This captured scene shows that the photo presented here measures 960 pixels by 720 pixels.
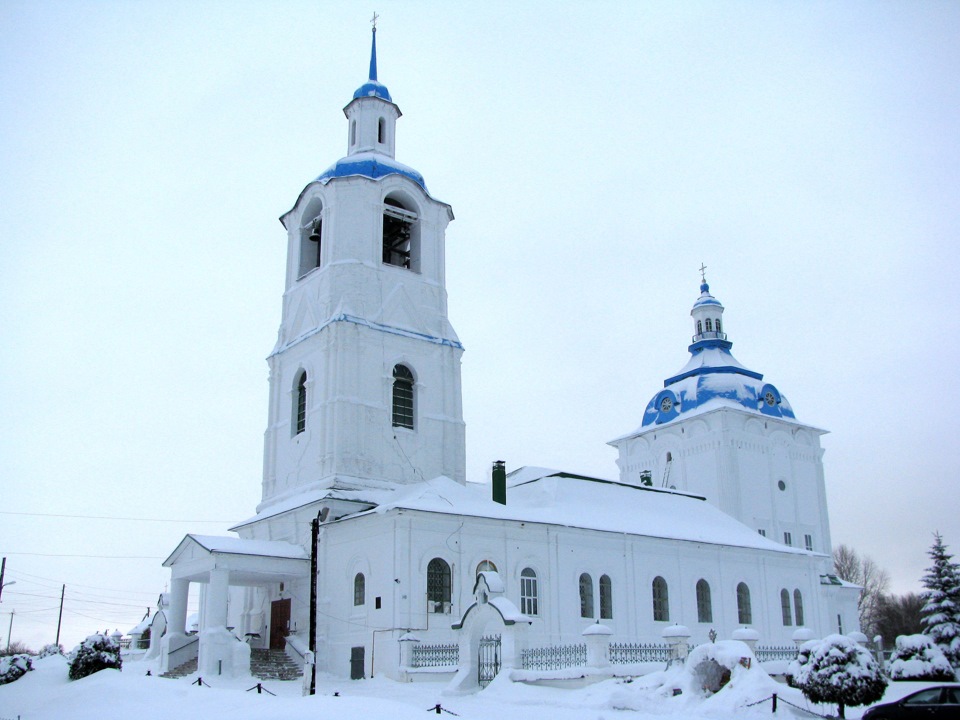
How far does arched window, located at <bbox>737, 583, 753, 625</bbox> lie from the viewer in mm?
39188

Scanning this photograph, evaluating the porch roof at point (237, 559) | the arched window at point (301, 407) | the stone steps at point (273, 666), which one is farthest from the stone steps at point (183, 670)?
the arched window at point (301, 407)

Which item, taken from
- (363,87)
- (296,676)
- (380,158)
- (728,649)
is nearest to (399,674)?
(296,676)

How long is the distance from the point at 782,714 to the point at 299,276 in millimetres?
27461

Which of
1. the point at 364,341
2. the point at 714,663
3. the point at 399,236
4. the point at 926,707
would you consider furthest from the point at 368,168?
the point at 926,707

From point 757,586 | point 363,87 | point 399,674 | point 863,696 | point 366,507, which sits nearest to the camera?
point 863,696

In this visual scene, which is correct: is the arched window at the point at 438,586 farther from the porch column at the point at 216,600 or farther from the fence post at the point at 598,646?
the fence post at the point at 598,646

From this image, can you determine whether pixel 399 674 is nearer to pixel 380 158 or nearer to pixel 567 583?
pixel 567 583

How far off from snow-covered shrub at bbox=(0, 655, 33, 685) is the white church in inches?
229

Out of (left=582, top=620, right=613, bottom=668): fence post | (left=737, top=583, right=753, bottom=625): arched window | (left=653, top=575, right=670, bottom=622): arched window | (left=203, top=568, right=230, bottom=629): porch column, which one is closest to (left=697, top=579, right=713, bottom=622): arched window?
(left=737, top=583, right=753, bottom=625): arched window

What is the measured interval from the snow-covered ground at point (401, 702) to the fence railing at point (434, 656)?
274cm

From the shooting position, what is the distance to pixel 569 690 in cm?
2195

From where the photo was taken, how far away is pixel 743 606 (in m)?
39.5

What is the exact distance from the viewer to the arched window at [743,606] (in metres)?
39.2

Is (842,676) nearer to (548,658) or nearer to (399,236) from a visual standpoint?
(548,658)
